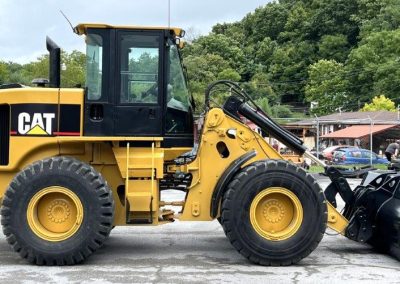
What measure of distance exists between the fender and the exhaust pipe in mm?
2436

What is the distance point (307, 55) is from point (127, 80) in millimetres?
91553

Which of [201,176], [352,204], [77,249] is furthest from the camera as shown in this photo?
[352,204]

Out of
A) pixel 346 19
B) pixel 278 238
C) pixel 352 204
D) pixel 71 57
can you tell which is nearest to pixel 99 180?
pixel 278 238

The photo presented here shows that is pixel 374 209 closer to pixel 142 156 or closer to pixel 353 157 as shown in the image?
pixel 142 156

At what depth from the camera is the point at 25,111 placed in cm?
701

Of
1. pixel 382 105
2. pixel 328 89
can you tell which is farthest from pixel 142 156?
pixel 328 89

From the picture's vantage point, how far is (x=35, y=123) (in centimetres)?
702

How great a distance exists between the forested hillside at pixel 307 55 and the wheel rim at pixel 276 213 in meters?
49.1

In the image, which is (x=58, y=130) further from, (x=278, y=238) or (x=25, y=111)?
(x=278, y=238)

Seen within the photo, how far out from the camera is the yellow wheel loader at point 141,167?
670 centimetres

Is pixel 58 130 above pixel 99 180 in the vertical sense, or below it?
above

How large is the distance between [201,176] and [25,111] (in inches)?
89.3

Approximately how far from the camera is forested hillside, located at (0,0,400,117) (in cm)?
6862

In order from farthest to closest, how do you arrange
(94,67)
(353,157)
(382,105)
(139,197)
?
(382,105), (353,157), (94,67), (139,197)
